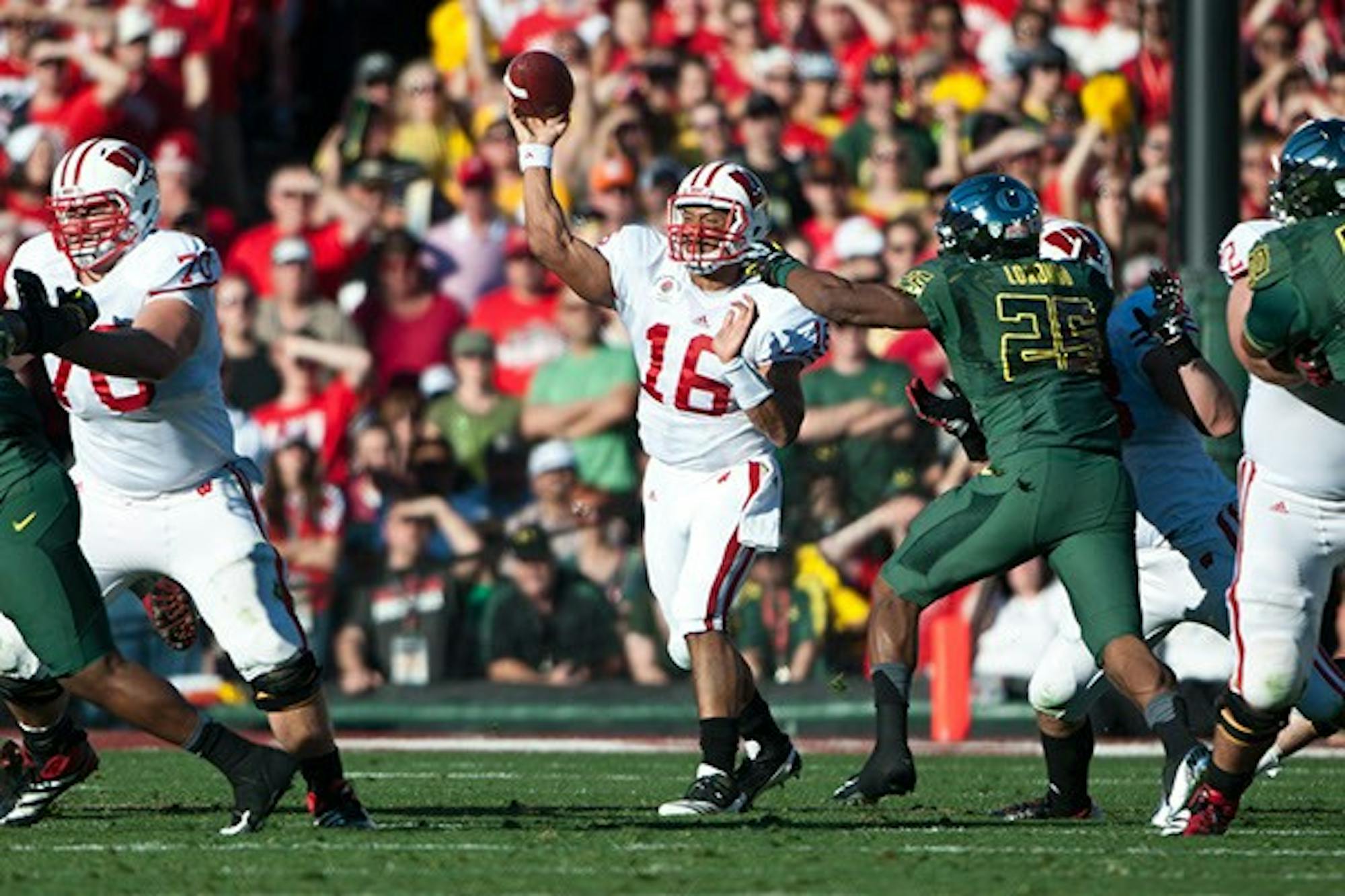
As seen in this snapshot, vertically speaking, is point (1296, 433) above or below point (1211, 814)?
above

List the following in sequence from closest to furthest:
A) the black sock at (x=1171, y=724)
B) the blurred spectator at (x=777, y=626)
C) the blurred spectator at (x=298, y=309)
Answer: the black sock at (x=1171, y=724)
the blurred spectator at (x=777, y=626)
the blurred spectator at (x=298, y=309)

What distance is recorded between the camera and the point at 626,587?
12.1 meters

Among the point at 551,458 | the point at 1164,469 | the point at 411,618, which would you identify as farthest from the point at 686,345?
the point at 411,618

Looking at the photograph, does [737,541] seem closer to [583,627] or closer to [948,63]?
[583,627]

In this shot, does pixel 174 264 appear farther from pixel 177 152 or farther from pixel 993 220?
pixel 177 152

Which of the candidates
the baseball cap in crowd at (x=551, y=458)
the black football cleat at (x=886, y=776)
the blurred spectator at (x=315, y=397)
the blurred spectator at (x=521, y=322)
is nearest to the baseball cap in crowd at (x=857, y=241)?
the blurred spectator at (x=521, y=322)

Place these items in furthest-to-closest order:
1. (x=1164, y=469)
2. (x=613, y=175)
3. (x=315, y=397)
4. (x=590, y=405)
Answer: (x=613, y=175)
(x=315, y=397)
(x=590, y=405)
(x=1164, y=469)

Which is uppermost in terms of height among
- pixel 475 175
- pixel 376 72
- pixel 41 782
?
pixel 376 72

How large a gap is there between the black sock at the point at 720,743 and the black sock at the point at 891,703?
0.44 meters

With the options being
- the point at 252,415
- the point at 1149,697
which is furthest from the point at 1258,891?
the point at 252,415

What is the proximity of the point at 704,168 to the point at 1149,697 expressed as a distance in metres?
2.09

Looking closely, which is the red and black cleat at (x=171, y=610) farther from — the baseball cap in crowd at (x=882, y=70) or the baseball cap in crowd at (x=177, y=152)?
the baseball cap in crowd at (x=882, y=70)

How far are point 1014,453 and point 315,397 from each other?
5818 mm

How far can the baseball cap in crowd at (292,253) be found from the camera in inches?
523
